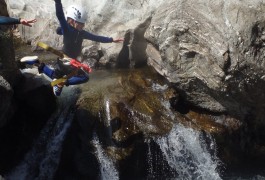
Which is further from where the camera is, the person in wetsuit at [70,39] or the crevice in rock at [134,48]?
the crevice in rock at [134,48]

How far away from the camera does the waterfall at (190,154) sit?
8.01 m

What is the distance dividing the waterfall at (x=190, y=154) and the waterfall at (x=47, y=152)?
244cm

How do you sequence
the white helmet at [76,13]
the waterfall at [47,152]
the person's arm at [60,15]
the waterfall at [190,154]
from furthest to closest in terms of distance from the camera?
the white helmet at [76,13]
the waterfall at [190,154]
the person's arm at [60,15]
the waterfall at [47,152]

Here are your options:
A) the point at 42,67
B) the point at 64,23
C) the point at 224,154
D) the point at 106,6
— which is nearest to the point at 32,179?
the point at 42,67

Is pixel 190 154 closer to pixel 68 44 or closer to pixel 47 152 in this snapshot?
pixel 47 152

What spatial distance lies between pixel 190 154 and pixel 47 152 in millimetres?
3256

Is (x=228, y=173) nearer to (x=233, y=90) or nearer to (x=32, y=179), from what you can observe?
(x=233, y=90)

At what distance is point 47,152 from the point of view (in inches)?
297

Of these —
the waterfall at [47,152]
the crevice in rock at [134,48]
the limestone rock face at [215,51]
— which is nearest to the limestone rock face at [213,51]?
the limestone rock face at [215,51]

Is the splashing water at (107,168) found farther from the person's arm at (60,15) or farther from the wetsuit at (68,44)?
the person's arm at (60,15)

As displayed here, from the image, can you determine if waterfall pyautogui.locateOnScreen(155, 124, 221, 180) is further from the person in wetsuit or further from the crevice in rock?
the crevice in rock

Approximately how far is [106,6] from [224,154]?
6588 millimetres

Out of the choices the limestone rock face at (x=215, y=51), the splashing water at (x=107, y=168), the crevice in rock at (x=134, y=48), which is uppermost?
the limestone rock face at (x=215, y=51)

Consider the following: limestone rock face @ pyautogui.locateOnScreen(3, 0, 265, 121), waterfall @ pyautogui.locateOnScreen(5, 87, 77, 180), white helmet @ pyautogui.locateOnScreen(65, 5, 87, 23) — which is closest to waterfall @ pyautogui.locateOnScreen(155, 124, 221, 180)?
limestone rock face @ pyautogui.locateOnScreen(3, 0, 265, 121)
